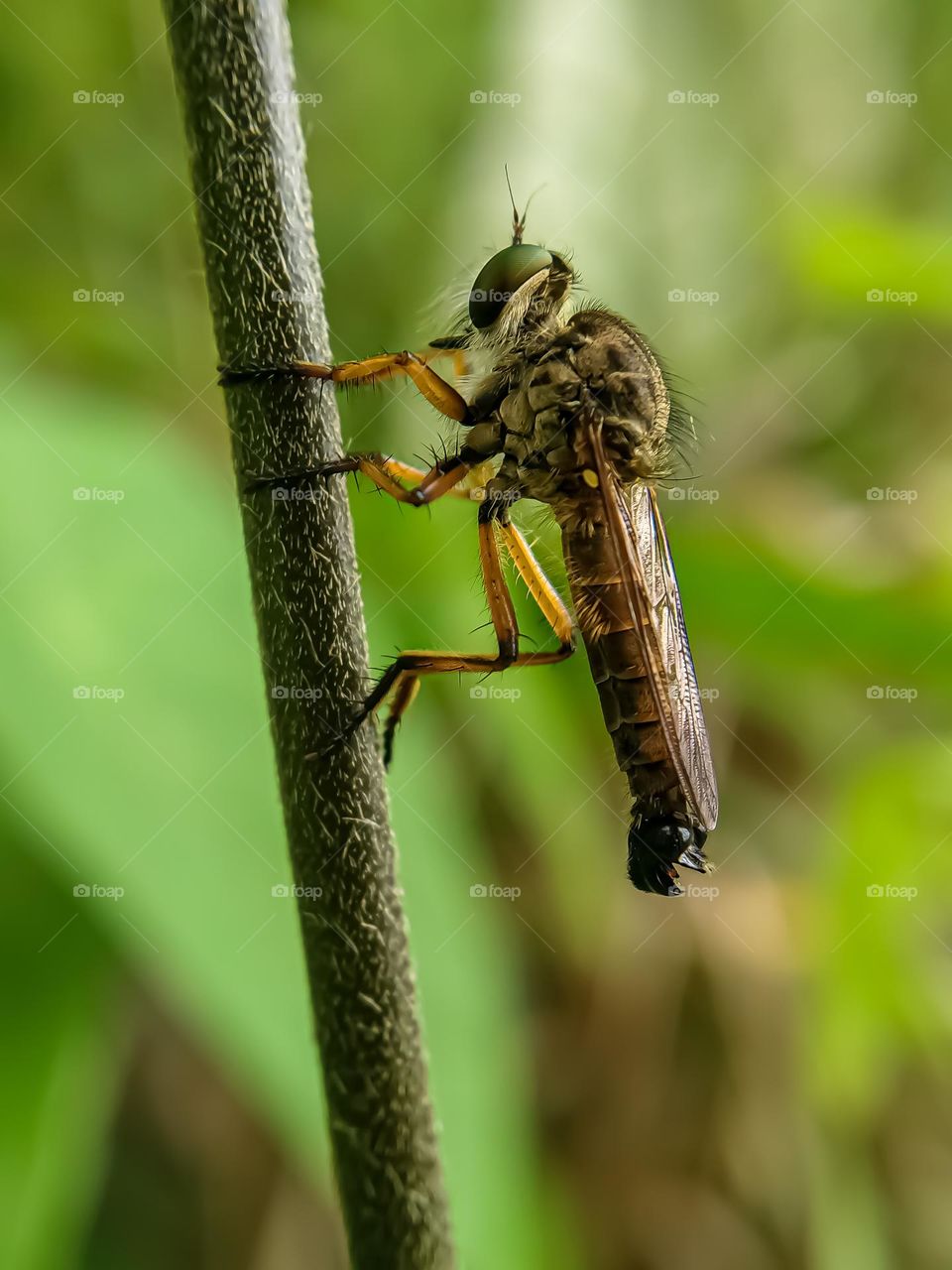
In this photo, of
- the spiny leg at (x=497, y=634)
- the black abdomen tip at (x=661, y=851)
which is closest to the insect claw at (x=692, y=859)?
the black abdomen tip at (x=661, y=851)

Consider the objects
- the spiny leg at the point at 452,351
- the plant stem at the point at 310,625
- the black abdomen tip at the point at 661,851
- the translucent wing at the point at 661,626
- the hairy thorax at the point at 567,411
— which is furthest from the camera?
the spiny leg at the point at 452,351

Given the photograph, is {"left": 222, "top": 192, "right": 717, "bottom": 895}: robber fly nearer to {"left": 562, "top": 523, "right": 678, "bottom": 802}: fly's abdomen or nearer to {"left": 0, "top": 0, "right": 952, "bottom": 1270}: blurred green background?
{"left": 562, "top": 523, "right": 678, "bottom": 802}: fly's abdomen

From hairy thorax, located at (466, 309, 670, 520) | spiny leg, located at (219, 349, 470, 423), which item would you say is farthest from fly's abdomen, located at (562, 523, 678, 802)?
spiny leg, located at (219, 349, 470, 423)

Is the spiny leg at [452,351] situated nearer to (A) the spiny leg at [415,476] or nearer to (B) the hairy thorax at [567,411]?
(B) the hairy thorax at [567,411]

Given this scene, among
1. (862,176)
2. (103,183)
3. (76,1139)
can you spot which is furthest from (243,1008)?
(862,176)

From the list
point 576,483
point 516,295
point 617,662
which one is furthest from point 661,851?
point 516,295

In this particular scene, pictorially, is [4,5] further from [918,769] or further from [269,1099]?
[918,769]
